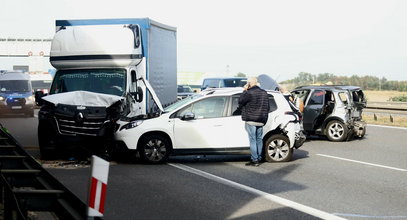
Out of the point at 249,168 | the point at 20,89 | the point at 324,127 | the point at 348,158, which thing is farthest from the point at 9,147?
the point at 20,89

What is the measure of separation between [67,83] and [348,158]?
6.72m

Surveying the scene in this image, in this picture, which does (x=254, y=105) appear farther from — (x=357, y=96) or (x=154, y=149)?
(x=357, y=96)

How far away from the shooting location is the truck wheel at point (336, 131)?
18234 mm

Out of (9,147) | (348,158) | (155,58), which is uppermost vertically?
(155,58)

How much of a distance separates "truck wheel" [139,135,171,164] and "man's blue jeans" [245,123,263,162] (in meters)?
1.77

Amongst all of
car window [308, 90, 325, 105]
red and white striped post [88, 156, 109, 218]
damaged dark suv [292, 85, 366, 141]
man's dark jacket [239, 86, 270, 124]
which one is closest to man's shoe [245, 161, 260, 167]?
man's dark jacket [239, 86, 270, 124]

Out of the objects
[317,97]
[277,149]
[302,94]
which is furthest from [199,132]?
[302,94]

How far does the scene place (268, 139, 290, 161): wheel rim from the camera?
13.0m

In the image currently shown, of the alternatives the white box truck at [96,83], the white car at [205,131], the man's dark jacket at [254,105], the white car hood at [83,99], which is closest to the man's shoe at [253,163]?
the white car at [205,131]

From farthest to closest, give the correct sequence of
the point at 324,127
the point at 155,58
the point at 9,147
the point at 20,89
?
the point at 20,89 < the point at 324,127 < the point at 155,58 < the point at 9,147

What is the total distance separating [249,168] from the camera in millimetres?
12047

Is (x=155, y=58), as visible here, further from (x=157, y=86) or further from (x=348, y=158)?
(x=348, y=158)

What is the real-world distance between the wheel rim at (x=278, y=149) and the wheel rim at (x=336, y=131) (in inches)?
227

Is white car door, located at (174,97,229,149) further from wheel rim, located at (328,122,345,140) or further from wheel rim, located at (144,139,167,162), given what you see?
wheel rim, located at (328,122,345,140)
